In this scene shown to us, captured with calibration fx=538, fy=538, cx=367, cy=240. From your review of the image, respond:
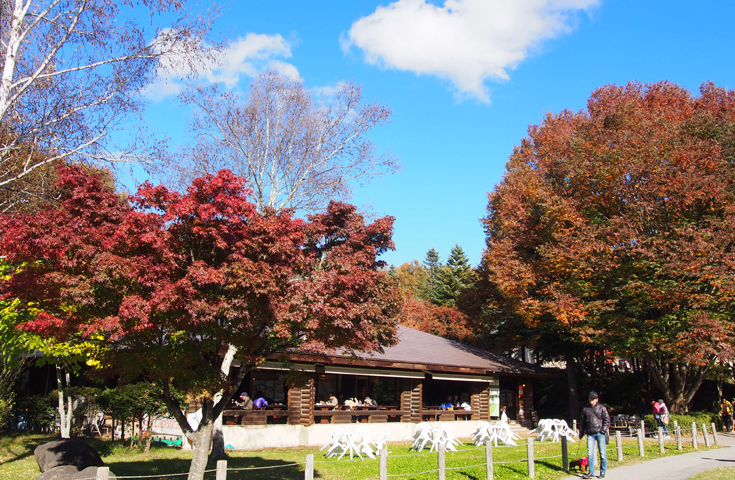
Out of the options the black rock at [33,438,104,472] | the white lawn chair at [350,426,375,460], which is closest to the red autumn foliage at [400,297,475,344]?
the white lawn chair at [350,426,375,460]

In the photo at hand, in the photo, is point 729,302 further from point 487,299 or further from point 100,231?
point 100,231

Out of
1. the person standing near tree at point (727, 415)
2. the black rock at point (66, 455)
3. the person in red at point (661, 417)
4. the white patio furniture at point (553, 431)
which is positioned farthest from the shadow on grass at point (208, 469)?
the person standing near tree at point (727, 415)

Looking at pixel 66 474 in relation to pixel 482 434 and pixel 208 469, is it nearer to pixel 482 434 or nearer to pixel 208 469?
pixel 208 469

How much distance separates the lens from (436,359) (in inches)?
929

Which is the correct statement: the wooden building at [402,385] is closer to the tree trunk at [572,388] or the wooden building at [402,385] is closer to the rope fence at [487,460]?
the tree trunk at [572,388]

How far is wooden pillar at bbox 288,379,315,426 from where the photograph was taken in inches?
734

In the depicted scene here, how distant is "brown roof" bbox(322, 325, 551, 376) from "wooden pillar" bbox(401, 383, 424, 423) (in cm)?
130

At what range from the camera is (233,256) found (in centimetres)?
835

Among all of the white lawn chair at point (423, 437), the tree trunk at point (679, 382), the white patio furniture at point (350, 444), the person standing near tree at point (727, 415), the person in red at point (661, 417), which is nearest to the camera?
the white patio furniture at point (350, 444)

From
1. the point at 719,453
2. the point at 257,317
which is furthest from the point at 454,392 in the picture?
the point at 257,317

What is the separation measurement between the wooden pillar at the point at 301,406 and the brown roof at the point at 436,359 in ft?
5.48

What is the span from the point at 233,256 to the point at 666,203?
19.8 meters

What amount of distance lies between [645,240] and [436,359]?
977 cm

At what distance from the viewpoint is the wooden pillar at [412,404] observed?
877 inches
